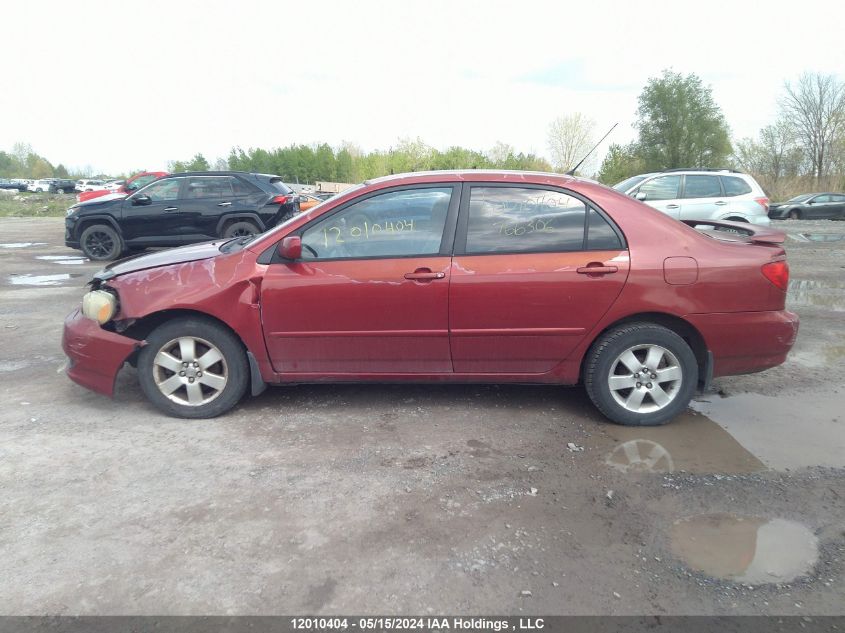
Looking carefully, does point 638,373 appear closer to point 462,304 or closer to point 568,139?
point 462,304

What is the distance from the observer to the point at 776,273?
3857 millimetres

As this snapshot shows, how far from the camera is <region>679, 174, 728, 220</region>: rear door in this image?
36.0 feet

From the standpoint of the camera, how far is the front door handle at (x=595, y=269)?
379 cm

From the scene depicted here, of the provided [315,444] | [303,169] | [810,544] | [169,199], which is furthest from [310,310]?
[303,169]

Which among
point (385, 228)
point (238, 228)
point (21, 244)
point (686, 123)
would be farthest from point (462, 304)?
point (686, 123)

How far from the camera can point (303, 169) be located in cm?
6384

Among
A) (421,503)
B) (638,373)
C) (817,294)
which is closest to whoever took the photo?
(421,503)

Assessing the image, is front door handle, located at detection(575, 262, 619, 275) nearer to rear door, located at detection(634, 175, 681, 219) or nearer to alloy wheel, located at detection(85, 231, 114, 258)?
rear door, located at detection(634, 175, 681, 219)

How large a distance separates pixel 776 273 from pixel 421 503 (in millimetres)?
2743

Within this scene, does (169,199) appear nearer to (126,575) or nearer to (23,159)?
(126,575)

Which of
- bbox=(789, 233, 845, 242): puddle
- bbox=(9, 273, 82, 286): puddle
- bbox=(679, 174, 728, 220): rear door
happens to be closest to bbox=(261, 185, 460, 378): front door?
bbox=(9, 273, 82, 286): puddle

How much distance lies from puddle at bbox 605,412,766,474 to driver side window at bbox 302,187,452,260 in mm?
1717

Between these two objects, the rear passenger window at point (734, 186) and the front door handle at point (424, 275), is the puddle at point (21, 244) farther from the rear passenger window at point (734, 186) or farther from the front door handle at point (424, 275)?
the rear passenger window at point (734, 186)

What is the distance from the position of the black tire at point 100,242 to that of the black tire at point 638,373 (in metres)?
10.6
